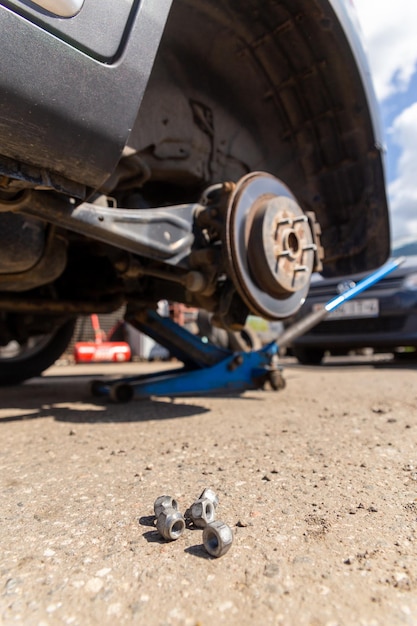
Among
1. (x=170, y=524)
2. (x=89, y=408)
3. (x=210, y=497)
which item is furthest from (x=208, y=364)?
(x=170, y=524)

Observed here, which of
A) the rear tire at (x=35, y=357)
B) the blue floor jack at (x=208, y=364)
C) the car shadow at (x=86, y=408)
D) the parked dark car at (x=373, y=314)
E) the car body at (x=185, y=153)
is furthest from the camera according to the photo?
the parked dark car at (x=373, y=314)

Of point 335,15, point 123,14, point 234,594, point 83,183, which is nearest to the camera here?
point 234,594

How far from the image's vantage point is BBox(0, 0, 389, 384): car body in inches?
37.7

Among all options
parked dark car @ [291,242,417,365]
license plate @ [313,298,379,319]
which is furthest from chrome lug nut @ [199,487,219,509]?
license plate @ [313,298,379,319]

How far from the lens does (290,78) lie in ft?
6.10

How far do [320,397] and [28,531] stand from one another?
1.81m

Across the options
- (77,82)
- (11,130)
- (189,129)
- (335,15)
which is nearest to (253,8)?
(335,15)

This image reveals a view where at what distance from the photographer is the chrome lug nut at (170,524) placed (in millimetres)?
742

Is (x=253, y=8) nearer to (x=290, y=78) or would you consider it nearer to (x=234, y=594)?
(x=290, y=78)

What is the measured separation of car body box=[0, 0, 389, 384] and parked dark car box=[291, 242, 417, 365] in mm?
1763

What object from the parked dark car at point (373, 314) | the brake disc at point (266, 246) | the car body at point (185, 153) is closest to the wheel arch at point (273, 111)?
the car body at point (185, 153)

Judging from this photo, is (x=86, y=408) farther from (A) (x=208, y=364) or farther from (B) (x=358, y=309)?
(B) (x=358, y=309)

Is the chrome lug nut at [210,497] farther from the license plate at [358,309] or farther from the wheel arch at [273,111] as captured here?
the license plate at [358,309]

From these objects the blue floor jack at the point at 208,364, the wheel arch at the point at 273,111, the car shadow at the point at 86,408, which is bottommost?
the car shadow at the point at 86,408
